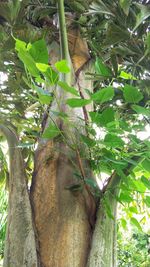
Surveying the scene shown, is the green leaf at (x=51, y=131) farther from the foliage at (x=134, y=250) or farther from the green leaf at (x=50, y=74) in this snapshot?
the foliage at (x=134, y=250)

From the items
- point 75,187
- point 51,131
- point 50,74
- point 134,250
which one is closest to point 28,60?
point 50,74

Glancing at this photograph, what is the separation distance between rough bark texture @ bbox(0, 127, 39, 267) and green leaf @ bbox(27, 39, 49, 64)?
0.80 ft

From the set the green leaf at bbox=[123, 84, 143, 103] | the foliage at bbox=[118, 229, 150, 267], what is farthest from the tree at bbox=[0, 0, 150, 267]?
the foliage at bbox=[118, 229, 150, 267]

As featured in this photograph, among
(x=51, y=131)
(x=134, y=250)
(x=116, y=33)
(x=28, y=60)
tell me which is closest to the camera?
(x=28, y=60)

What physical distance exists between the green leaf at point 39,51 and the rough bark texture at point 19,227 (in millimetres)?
245

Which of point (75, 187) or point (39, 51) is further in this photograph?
point (75, 187)

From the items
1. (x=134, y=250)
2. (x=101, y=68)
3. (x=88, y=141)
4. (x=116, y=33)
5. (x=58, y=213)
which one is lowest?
(x=134, y=250)

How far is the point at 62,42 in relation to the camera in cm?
63

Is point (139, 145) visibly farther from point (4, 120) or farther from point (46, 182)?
point (4, 120)

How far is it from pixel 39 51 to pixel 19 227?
0.29 meters

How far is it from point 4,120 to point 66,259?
33 centimetres

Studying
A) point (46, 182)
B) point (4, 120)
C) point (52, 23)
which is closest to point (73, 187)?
point (46, 182)

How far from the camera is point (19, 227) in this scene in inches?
19.9

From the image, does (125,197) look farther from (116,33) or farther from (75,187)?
(116,33)
